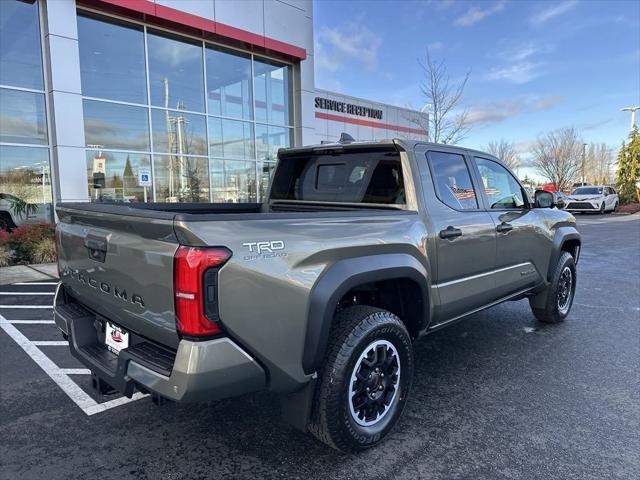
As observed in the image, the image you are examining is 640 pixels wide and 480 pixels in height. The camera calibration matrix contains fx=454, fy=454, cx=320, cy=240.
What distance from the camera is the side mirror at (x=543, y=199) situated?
4.73m

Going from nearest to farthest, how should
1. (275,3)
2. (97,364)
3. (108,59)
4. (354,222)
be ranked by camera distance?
(97,364)
(354,222)
(108,59)
(275,3)

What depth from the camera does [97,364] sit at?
253 cm

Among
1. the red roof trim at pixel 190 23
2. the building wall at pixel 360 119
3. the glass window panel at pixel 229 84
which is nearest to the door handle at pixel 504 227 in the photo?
the red roof trim at pixel 190 23

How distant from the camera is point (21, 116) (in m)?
11.0

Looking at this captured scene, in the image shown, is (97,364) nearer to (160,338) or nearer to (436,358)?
(160,338)

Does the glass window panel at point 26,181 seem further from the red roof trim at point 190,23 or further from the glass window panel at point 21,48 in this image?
the red roof trim at point 190,23

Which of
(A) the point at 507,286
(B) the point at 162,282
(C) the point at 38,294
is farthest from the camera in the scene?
(C) the point at 38,294

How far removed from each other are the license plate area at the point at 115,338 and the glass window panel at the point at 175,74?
39.0 feet

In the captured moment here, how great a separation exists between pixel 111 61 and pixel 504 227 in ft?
39.5

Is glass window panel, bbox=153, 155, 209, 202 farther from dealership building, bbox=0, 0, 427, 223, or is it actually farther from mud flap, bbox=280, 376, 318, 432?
mud flap, bbox=280, 376, 318, 432

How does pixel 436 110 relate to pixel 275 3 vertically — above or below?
below

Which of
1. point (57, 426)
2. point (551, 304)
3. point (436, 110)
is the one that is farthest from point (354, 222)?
point (436, 110)

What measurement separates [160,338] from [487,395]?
2471mm

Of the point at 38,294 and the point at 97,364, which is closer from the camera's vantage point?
the point at 97,364
